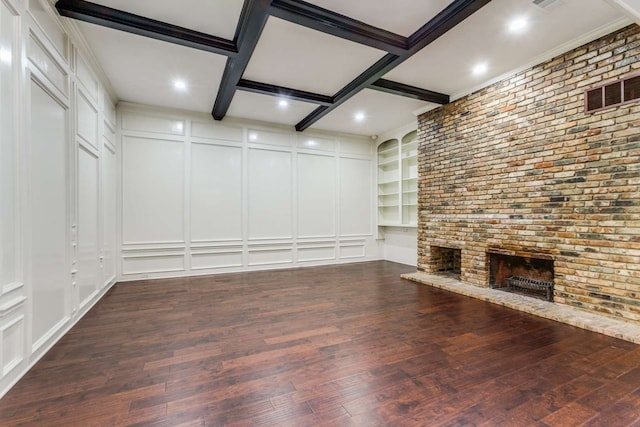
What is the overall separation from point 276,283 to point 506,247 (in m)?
3.56

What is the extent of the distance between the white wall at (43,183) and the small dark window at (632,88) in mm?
5373

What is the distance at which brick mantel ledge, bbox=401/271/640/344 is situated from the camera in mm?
2877

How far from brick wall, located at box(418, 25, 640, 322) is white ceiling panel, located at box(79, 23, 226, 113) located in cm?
389

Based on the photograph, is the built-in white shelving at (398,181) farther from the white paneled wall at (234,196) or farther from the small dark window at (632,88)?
the small dark window at (632,88)

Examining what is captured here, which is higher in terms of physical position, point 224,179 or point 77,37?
point 77,37

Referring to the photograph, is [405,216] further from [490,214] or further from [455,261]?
[490,214]

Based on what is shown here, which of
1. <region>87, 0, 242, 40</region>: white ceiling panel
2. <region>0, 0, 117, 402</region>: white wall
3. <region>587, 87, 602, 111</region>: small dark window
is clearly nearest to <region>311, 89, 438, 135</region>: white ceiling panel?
<region>587, 87, 602, 111</region>: small dark window

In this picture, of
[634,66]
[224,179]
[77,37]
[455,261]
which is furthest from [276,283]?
[634,66]

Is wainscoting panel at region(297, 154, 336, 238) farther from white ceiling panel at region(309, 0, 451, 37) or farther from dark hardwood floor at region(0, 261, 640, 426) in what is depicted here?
white ceiling panel at region(309, 0, 451, 37)

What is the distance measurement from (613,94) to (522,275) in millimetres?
2463

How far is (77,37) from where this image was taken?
3.16 meters

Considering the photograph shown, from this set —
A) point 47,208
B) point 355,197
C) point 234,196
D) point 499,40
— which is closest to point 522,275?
point 499,40

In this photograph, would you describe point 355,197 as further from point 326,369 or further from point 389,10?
point 326,369

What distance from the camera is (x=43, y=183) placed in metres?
2.50
